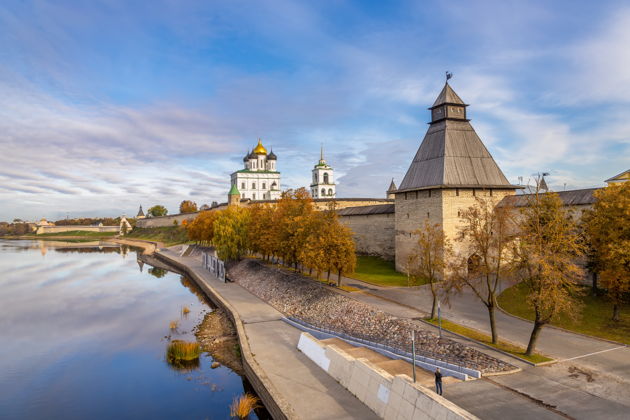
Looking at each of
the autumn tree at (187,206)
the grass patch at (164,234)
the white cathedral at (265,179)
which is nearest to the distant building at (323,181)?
the white cathedral at (265,179)

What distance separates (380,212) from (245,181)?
59.3 meters

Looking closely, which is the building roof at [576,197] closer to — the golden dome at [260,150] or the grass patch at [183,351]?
the grass patch at [183,351]

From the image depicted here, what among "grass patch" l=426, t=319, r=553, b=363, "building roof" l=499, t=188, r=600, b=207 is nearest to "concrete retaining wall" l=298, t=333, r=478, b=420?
"grass patch" l=426, t=319, r=553, b=363

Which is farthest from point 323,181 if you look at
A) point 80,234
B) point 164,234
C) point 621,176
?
point 80,234

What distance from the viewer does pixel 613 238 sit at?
48.1 ft

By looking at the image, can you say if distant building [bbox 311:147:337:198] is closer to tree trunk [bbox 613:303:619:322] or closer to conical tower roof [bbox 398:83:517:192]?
conical tower roof [bbox 398:83:517:192]

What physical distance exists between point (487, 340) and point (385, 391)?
5.63m

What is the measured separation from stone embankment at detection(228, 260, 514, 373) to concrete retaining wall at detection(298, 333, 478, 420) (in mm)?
2881

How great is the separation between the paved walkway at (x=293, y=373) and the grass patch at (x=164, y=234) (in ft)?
189

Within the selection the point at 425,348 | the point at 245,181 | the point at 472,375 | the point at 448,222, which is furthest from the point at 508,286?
the point at 245,181

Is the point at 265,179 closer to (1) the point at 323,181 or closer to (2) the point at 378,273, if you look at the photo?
(1) the point at 323,181

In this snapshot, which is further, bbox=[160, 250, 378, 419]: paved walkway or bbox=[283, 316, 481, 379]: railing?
bbox=[283, 316, 481, 379]: railing

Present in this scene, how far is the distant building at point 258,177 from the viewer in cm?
8775

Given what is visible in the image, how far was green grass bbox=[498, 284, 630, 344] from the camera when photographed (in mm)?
13797
